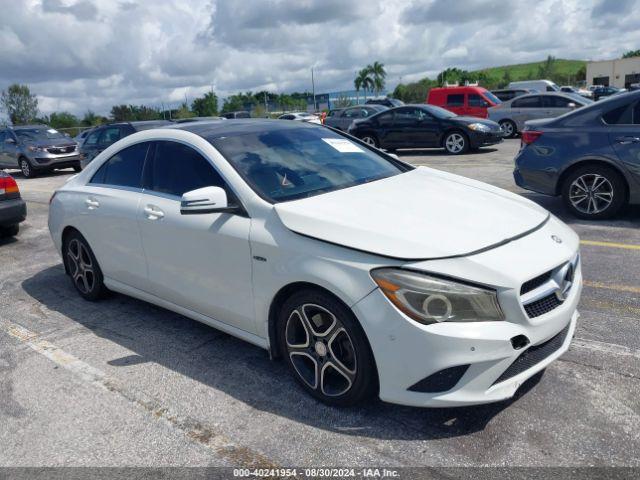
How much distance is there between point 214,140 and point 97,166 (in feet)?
5.30

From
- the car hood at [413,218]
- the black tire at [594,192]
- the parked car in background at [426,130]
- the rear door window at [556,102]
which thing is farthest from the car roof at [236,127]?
the rear door window at [556,102]

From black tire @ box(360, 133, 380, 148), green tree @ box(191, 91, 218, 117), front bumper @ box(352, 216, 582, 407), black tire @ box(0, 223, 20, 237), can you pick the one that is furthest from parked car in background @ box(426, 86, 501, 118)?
green tree @ box(191, 91, 218, 117)

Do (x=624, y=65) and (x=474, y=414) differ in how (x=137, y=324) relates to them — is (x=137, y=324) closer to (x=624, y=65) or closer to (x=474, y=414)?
(x=474, y=414)

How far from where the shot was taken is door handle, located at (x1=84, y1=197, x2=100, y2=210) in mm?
4566

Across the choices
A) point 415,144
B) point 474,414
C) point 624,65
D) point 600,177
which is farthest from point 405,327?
point 624,65

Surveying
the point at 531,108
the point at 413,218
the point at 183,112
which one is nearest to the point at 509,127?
the point at 531,108

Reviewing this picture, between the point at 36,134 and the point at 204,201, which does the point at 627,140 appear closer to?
the point at 204,201

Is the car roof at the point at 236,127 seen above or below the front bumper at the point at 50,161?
above

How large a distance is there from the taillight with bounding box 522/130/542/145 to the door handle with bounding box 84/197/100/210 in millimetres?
5238

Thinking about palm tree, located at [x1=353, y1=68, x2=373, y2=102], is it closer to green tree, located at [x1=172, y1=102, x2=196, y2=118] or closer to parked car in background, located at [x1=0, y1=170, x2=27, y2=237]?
green tree, located at [x1=172, y1=102, x2=196, y2=118]

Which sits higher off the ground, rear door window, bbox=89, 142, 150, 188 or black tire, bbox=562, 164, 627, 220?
rear door window, bbox=89, 142, 150, 188

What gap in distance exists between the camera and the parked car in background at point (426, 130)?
1503 centimetres

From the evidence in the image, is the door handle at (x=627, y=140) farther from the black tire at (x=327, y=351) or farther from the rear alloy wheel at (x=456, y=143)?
the rear alloy wheel at (x=456, y=143)

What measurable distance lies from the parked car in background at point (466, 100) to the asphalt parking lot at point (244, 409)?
16.6 metres
